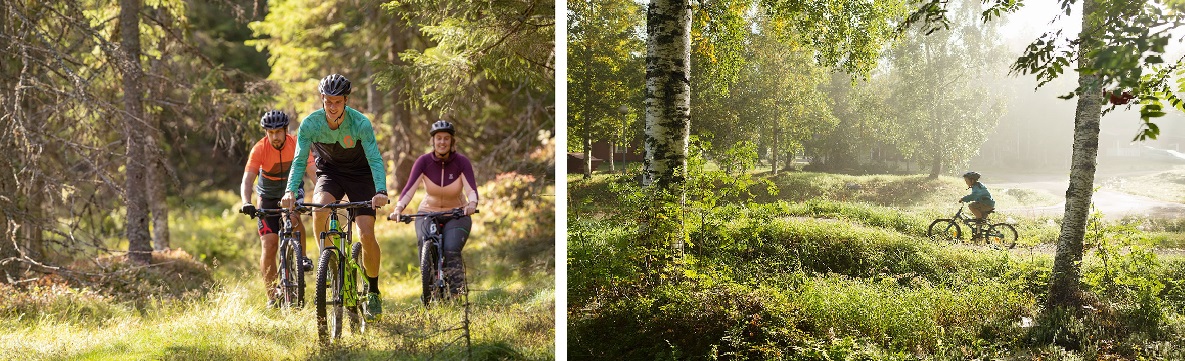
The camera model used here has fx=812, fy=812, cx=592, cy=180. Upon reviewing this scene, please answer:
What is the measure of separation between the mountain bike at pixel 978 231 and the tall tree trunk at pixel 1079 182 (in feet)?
0.55

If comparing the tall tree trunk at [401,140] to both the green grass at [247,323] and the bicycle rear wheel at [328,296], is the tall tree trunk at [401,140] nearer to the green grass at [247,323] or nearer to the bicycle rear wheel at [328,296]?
the green grass at [247,323]

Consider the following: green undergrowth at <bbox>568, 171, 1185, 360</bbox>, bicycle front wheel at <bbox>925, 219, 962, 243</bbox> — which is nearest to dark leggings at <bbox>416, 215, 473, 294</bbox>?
green undergrowth at <bbox>568, 171, 1185, 360</bbox>

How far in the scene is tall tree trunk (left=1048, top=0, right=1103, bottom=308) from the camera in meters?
2.85

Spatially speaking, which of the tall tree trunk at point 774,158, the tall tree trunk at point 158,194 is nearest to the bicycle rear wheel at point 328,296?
the tall tree trunk at point 774,158

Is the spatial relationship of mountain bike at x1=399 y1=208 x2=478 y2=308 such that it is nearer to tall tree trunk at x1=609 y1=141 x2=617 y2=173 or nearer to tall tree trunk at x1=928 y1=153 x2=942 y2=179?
tall tree trunk at x1=609 y1=141 x2=617 y2=173

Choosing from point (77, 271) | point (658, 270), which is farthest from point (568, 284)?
point (77, 271)

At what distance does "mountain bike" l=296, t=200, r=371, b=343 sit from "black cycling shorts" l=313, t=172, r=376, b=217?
0.06m

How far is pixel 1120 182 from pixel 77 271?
16.3 ft

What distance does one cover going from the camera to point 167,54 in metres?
5.82

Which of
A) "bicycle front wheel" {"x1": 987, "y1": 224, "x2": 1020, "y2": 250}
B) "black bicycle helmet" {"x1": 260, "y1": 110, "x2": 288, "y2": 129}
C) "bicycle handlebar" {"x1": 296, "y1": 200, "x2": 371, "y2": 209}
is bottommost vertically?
"bicycle front wheel" {"x1": 987, "y1": 224, "x2": 1020, "y2": 250}

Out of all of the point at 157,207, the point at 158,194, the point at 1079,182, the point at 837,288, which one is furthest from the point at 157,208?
the point at 1079,182

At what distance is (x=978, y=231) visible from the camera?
311cm

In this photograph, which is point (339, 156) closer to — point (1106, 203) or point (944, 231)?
point (944, 231)

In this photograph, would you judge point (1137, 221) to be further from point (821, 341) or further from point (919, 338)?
point (821, 341)
